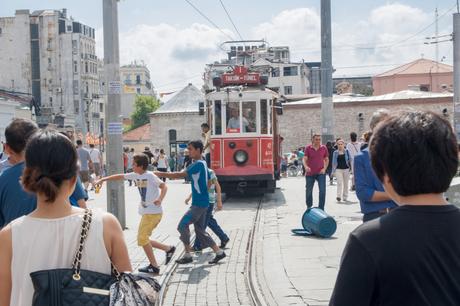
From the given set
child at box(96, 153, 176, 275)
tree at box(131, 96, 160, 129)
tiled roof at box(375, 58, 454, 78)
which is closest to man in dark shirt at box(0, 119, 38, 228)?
child at box(96, 153, 176, 275)

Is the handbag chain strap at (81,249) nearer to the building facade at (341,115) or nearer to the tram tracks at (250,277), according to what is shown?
the tram tracks at (250,277)

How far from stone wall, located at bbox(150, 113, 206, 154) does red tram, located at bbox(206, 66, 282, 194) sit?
172 feet

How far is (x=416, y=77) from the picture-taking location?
8788 centimetres

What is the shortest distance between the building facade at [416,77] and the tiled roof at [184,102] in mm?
22672

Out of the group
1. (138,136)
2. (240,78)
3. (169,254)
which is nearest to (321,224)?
(169,254)

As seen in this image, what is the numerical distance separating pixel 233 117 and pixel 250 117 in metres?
0.47

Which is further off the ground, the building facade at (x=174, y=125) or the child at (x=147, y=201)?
the building facade at (x=174, y=125)

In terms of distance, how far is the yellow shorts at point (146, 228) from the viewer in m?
9.61

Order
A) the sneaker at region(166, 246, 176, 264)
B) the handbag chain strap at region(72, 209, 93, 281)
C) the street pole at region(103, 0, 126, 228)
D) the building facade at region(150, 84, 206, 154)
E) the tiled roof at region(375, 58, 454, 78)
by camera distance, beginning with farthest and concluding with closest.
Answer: the tiled roof at region(375, 58, 454, 78) < the building facade at region(150, 84, 206, 154) < the street pole at region(103, 0, 126, 228) < the sneaker at region(166, 246, 176, 264) < the handbag chain strap at region(72, 209, 93, 281)

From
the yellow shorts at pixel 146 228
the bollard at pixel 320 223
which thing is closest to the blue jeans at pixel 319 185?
the bollard at pixel 320 223

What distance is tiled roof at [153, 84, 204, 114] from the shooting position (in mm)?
76125

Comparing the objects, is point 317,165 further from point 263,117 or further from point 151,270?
point 151,270

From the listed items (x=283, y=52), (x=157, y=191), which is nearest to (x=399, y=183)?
(x=157, y=191)

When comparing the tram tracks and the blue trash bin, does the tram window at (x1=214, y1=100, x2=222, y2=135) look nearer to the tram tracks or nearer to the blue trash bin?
the tram tracks
